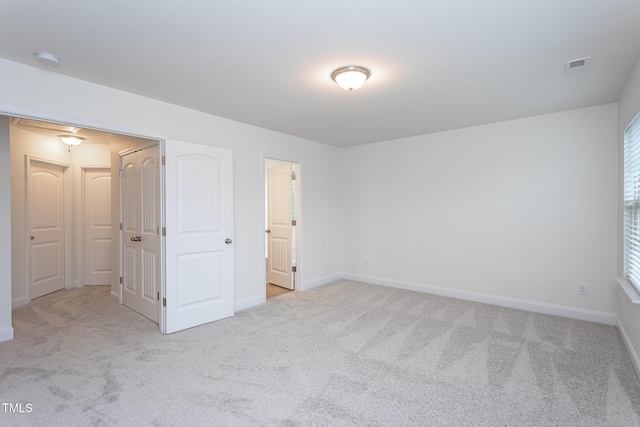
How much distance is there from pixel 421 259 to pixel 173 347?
3.65 meters

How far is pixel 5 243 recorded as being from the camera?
3312 mm

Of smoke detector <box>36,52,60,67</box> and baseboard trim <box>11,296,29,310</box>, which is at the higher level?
smoke detector <box>36,52,60,67</box>

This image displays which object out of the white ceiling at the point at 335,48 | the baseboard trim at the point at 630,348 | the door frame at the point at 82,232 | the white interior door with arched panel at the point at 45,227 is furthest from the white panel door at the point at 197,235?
the baseboard trim at the point at 630,348

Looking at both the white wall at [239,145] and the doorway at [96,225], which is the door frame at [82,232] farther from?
the white wall at [239,145]

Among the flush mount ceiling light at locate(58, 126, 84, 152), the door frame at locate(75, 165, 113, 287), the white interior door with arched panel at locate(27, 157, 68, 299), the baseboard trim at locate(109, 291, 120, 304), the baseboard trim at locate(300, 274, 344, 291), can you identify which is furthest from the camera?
the door frame at locate(75, 165, 113, 287)

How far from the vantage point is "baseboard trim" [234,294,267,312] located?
4163 millimetres

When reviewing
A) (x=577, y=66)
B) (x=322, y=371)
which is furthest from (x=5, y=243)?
(x=577, y=66)

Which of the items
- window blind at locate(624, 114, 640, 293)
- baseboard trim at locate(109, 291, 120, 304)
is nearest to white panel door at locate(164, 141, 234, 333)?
baseboard trim at locate(109, 291, 120, 304)

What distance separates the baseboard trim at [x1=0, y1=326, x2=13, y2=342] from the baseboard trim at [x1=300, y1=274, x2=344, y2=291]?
3400mm

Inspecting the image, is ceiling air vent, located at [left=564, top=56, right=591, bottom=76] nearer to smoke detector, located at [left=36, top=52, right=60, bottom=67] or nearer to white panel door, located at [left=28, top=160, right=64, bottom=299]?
smoke detector, located at [left=36, top=52, right=60, bottom=67]

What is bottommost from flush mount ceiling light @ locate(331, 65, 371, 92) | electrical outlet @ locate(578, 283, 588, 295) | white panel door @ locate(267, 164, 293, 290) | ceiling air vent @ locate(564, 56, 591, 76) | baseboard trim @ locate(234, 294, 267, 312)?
baseboard trim @ locate(234, 294, 267, 312)

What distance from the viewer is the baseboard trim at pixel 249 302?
4.16m

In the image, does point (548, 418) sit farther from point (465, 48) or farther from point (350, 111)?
point (350, 111)

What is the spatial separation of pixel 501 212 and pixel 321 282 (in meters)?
2.97
